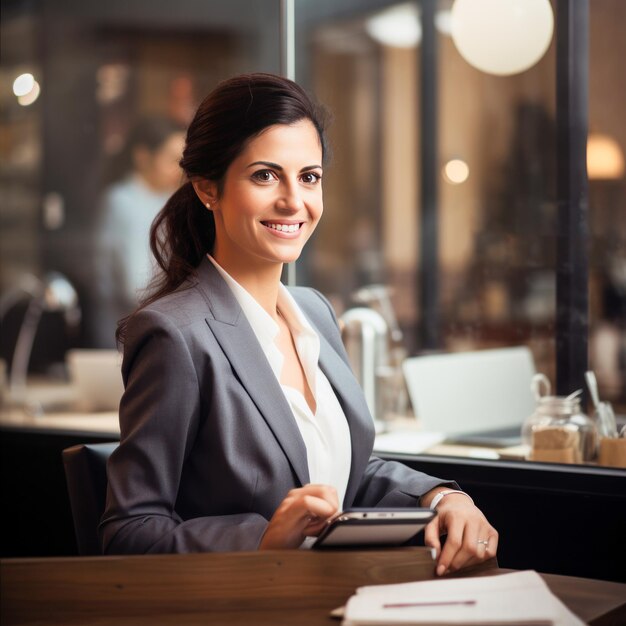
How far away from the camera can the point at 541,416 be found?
2.24m

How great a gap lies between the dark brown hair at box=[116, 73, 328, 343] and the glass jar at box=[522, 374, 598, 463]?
34.5 inches

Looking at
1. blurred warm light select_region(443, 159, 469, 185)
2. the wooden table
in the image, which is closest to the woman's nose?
the wooden table

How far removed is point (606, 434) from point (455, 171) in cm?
434

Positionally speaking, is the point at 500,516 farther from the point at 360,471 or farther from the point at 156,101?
the point at 156,101

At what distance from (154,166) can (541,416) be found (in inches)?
118

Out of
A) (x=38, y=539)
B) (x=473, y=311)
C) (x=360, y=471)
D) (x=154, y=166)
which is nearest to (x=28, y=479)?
(x=38, y=539)

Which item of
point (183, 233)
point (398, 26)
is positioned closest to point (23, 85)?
point (398, 26)

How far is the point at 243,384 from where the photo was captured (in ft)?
5.04

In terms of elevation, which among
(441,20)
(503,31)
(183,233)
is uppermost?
(441,20)

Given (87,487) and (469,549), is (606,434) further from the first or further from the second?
(87,487)

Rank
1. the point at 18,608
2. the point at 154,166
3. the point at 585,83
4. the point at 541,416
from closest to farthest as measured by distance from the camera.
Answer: the point at 18,608 < the point at 541,416 < the point at 585,83 < the point at 154,166

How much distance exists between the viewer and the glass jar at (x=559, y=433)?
215cm

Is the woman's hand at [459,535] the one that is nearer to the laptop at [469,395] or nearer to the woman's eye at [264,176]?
the woman's eye at [264,176]

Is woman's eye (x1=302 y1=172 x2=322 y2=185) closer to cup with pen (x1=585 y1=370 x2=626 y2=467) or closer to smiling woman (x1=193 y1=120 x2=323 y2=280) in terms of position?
smiling woman (x1=193 y1=120 x2=323 y2=280)
